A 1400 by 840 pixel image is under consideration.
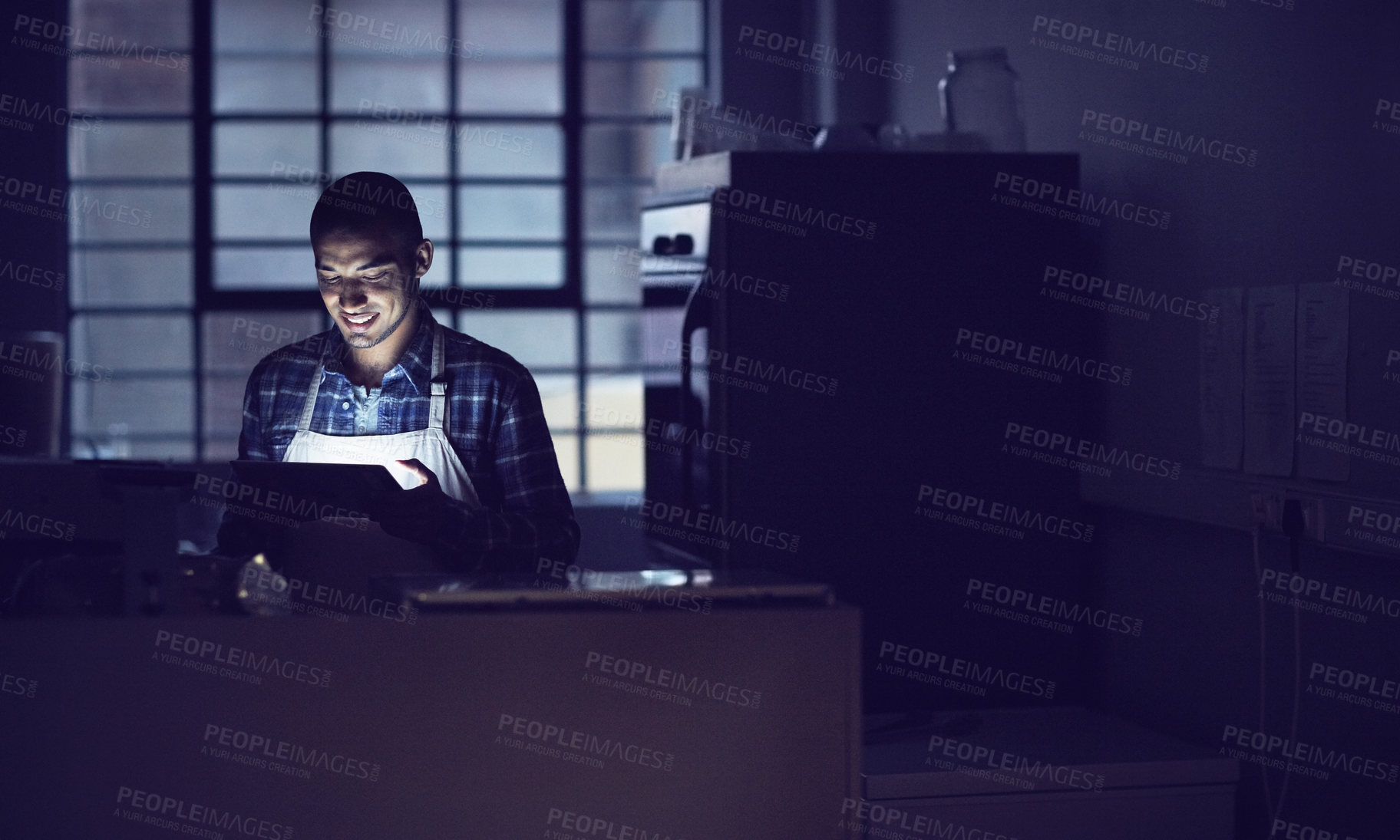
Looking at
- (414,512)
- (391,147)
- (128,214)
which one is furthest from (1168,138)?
(128,214)

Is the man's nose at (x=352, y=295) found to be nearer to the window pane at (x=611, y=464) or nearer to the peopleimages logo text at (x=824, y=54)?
the peopleimages logo text at (x=824, y=54)

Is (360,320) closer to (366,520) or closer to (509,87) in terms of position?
(366,520)

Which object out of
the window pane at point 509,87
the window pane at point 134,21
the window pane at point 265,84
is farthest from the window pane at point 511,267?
the window pane at point 134,21

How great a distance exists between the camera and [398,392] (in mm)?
2135

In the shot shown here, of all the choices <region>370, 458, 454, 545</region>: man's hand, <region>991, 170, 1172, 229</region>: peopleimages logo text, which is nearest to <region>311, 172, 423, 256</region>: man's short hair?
<region>370, 458, 454, 545</region>: man's hand

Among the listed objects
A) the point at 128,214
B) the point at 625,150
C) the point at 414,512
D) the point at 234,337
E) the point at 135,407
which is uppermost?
the point at 625,150

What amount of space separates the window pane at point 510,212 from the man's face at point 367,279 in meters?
2.08

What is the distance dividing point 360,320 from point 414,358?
11 cm

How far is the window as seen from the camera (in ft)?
13.3

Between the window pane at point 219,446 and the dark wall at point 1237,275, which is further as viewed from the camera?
the window pane at point 219,446

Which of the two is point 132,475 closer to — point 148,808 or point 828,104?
point 148,808

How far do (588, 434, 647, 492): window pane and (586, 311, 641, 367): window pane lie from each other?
240mm

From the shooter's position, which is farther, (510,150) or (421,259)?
(510,150)

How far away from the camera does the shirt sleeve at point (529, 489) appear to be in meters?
1.97
